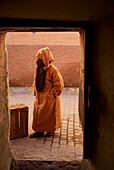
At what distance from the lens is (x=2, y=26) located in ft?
8.35

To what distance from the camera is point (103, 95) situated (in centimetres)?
233

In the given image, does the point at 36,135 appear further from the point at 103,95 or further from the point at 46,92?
the point at 103,95

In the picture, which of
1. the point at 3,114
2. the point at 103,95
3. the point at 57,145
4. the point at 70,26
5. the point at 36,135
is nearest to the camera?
the point at 103,95

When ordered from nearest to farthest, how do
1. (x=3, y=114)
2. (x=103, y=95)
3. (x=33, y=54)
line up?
(x=103, y=95), (x=3, y=114), (x=33, y=54)

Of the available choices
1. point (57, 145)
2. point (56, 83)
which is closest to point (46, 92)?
point (56, 83)

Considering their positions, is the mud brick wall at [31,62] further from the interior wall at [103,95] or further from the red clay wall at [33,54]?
the interior wall at [103,95]

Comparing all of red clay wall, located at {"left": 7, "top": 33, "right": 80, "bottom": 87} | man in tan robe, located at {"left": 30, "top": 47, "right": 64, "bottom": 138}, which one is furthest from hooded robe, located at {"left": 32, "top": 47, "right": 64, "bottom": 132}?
red clay wall, located at {"left": 7, "top": 33, "right": 80, "bottom": 87}

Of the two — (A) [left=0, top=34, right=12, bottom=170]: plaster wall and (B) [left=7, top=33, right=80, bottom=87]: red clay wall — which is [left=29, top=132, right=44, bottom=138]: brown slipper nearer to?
(A) [left=0, top=34, right=12, bottom=170]: plaster wall

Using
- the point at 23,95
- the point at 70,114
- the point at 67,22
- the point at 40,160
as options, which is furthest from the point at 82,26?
the point at 23,95

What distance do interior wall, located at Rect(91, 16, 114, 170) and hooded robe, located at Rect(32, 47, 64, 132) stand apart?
2226 mm

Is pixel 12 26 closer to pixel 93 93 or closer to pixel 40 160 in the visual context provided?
pixel 93 93

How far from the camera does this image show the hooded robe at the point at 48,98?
15.8 ft

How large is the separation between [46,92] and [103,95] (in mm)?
2650

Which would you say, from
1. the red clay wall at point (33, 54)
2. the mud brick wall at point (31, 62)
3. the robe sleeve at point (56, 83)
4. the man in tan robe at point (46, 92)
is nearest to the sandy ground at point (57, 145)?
the man in tan robe at point (46, 92)
